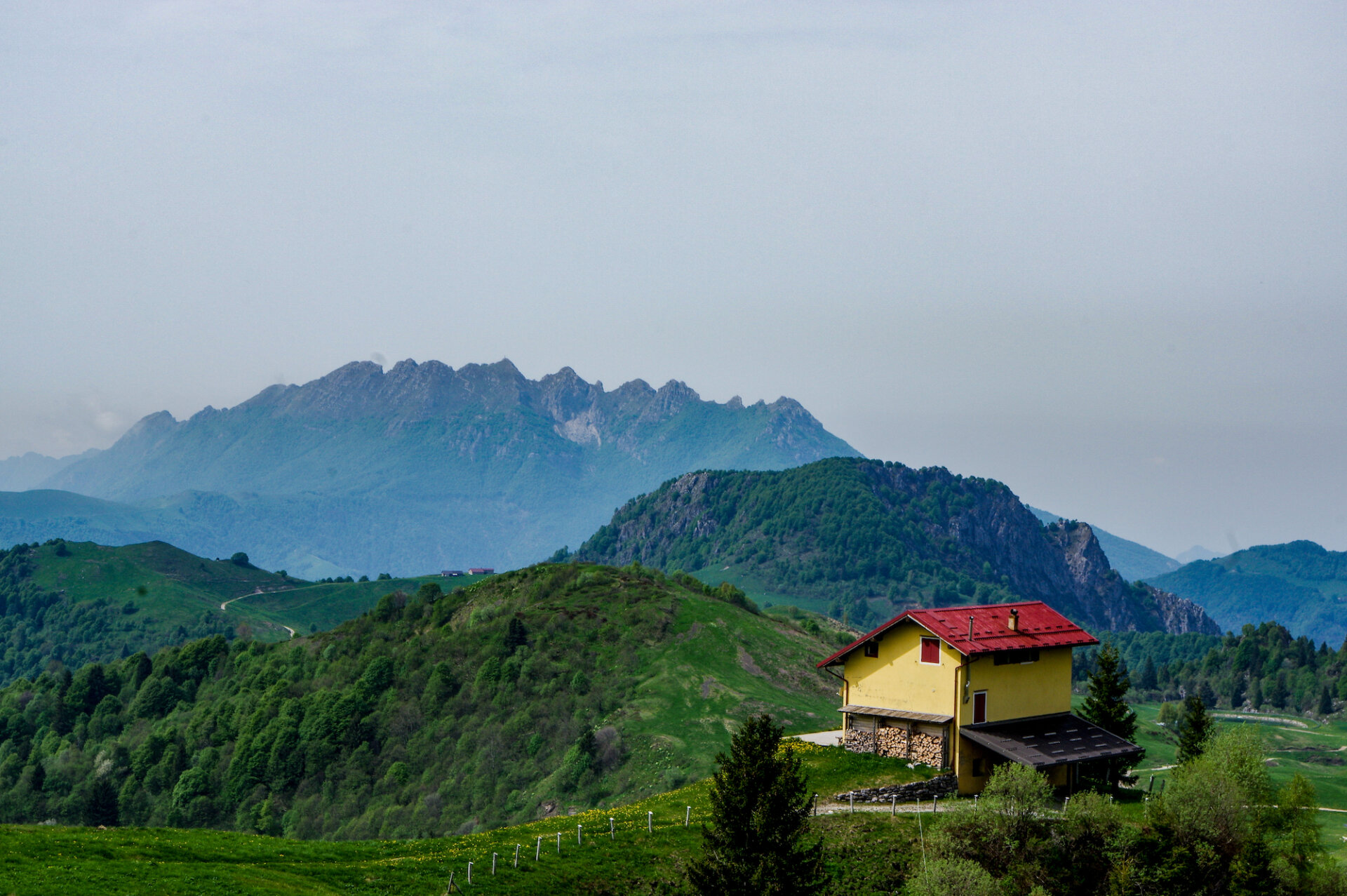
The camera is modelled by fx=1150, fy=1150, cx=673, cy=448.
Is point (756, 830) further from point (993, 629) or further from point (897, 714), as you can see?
point (993, 629)

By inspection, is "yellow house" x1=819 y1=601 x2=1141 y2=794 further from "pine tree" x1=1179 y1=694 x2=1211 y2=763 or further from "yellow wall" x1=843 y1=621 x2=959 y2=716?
"pine tree" x1=1179 y1=694 x2=1211 y2=763

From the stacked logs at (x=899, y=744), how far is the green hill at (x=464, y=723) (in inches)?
1961

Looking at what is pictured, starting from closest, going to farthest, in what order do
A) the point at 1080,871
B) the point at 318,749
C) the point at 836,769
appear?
the point at 1080,871, the point at 836,769, the point at 318,749

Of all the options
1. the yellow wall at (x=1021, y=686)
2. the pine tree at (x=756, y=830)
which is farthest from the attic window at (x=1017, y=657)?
the pine tree at (x=756, y=830)

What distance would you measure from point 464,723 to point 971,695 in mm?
100846

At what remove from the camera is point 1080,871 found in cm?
5941

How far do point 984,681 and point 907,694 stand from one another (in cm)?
484

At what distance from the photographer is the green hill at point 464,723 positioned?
13850 cm

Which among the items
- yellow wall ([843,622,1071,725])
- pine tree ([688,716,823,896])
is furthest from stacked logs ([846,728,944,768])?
pine tree ([688,716,823,896])

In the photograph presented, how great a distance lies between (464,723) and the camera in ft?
518

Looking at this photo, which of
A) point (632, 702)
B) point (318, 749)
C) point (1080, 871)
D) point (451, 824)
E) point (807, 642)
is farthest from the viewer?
point (807, 642)

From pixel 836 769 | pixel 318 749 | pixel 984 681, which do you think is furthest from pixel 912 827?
pixel 318 749

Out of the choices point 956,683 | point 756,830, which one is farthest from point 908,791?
point 756,830

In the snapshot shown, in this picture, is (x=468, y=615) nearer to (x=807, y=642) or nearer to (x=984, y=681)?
(x=807, y=642)
